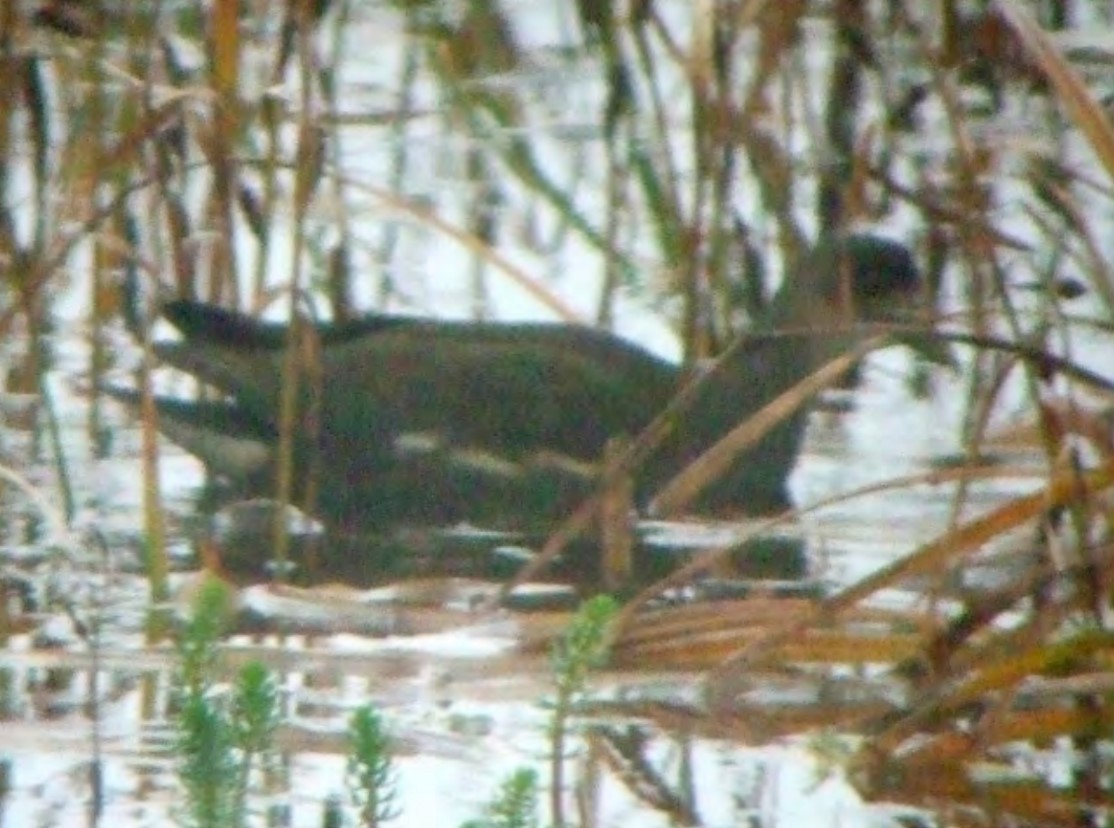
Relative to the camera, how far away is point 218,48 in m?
5.15

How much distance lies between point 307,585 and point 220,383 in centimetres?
113

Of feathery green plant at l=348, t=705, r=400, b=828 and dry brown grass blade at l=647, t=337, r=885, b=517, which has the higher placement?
dry brown grass blade at l=647, t=337, r=885, b=517

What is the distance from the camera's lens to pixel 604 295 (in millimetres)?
6641

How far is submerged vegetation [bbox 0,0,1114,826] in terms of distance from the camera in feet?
12.3

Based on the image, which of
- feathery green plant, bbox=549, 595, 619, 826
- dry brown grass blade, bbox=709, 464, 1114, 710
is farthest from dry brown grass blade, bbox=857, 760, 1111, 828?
feathery green plant, bbox=549, 595, 619, 826

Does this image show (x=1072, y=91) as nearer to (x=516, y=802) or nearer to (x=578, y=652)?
(x=578, y=652)

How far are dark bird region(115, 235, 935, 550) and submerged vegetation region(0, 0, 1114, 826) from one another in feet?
0.31

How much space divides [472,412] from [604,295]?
34 centimetres

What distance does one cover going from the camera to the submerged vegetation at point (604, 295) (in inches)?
147

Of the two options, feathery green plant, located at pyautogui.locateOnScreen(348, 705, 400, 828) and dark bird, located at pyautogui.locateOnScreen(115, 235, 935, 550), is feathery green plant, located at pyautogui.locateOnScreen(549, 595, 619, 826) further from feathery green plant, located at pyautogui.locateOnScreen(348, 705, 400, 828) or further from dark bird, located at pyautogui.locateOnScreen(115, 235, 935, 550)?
dark bird, located at pyautogui.locateOnScreen(115, 235, 935, 550)

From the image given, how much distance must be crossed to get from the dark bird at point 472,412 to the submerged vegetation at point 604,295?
0.09m

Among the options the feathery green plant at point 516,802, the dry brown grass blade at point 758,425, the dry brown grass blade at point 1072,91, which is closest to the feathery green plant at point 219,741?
the feathery green plant at point 516,802

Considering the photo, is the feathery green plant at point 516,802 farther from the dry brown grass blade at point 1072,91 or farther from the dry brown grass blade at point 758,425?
the dry brown grass blade at point 1072,91

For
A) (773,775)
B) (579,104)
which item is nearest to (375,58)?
(579,104)
